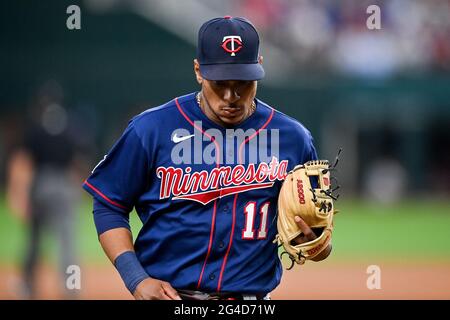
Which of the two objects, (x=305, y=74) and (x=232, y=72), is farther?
(x=305, y=74)

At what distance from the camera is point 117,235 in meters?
3.34

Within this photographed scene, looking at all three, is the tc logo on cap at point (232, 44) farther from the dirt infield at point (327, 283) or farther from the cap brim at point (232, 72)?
the dirt infield at point (327, 283)

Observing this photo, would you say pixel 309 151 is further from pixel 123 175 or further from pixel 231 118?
pixel 123 175

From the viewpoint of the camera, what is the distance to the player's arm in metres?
3.18

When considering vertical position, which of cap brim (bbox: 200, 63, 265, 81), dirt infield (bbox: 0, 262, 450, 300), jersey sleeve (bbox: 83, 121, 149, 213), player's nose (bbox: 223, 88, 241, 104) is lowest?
dirt infield (bbox: 0, 262, 450, 300)

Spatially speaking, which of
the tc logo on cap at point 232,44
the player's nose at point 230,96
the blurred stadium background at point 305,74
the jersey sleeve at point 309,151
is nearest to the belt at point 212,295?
the jersey sleeve at point 309,151

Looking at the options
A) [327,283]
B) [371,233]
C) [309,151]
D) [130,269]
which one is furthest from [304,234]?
[371,233]

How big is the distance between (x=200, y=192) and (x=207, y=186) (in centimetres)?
4

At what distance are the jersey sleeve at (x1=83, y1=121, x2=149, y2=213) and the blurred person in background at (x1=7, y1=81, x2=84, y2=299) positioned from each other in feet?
15.0

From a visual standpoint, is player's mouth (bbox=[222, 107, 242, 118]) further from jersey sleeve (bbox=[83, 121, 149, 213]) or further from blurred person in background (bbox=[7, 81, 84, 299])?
blurred person in background (bbox=[7, 81, 84, 299])

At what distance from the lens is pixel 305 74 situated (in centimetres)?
1900

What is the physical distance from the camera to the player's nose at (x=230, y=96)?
3291 millimetres

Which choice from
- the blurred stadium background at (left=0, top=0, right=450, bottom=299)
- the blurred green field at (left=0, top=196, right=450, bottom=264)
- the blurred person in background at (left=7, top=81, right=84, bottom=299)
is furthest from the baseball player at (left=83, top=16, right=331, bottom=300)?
the blurred stadium background at (left=0, top=0, right=450, bottom=299)

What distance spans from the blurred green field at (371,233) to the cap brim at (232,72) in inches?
318
